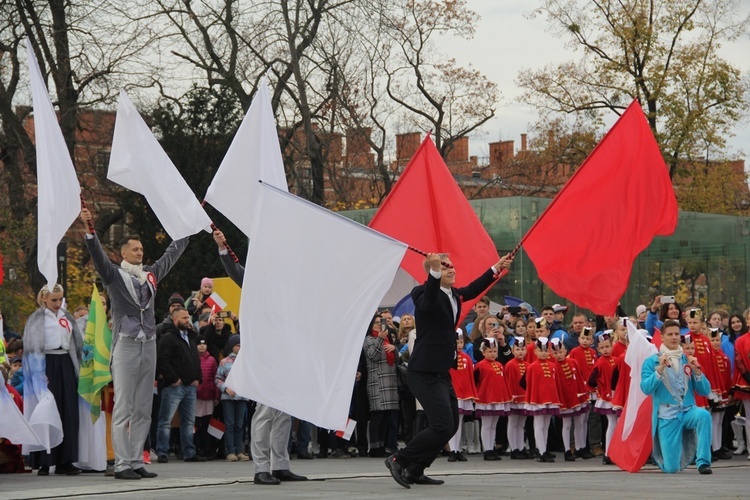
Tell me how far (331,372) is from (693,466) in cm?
565

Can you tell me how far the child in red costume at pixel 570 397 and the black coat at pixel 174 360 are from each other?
4623 mm

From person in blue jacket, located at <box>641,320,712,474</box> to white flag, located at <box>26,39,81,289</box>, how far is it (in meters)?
6.04

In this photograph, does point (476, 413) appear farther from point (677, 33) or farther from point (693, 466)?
point (677, 33)

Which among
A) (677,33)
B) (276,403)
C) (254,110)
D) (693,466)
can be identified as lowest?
(693,466)

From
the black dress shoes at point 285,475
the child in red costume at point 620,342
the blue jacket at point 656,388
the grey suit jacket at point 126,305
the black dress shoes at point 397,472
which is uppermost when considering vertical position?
the grey suit jacket at point 126,305

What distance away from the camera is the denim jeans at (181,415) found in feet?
51.1

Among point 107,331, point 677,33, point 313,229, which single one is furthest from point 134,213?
point 313,229

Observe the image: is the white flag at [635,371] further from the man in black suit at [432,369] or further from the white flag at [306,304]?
the white flag at [306,304]

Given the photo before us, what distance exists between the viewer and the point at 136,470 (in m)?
11.5

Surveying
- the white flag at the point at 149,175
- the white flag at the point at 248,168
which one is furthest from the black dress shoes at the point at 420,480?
the white flag at the point at 149,175

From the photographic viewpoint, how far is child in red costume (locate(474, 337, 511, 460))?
1662 cm

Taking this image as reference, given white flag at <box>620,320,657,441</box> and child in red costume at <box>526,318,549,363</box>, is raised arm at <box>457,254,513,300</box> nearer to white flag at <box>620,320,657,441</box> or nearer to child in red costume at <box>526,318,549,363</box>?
white flag at <box>620,320,657,441</box>

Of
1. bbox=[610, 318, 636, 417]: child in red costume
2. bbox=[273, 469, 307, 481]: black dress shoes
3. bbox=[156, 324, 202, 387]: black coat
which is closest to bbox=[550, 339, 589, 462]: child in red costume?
bbox=[610, 318, 636, 417]: child in red costume

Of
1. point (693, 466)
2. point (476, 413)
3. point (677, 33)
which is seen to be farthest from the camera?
point (677, 33)
